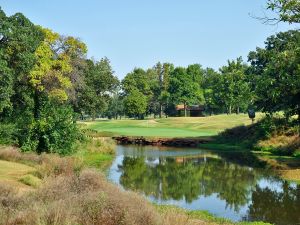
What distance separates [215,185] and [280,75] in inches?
611

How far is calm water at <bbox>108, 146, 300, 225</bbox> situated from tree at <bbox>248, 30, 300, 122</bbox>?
217 inches

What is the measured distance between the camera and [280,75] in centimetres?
1561

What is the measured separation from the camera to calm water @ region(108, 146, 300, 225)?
72.2 feet

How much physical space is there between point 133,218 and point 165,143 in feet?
180

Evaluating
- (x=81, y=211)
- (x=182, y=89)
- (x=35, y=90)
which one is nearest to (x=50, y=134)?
(x=35, y=90)

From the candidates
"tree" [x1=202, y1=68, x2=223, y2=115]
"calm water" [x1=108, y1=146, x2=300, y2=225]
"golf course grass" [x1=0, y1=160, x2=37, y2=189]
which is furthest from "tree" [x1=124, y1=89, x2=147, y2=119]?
"golf course grass" [x1=0, y1=160, x2=37, y2=189]

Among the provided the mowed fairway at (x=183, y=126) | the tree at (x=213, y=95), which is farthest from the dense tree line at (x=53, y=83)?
the tree at (x=213, y=95)

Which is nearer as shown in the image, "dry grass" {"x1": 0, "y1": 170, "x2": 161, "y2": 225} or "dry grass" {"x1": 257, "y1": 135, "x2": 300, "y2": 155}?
"dry grass" {"x1": 0, "y1": 170, "x2": 161, "y2": 225}

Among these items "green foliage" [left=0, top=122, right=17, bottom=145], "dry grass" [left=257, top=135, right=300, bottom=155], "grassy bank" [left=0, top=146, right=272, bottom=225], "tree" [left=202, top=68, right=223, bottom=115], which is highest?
"tree" [left=202, top=68, right=223, bottom=115]

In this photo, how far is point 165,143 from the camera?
66.0 m

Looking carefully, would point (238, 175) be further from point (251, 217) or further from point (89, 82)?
point (89, 82)

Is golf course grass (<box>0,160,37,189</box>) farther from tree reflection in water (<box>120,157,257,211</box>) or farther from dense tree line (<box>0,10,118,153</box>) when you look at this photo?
tree reflection in water (<box>120,157,257,211</box>)

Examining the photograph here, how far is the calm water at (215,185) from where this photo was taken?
22.0 m

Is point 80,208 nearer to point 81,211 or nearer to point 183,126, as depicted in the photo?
point 81,211
